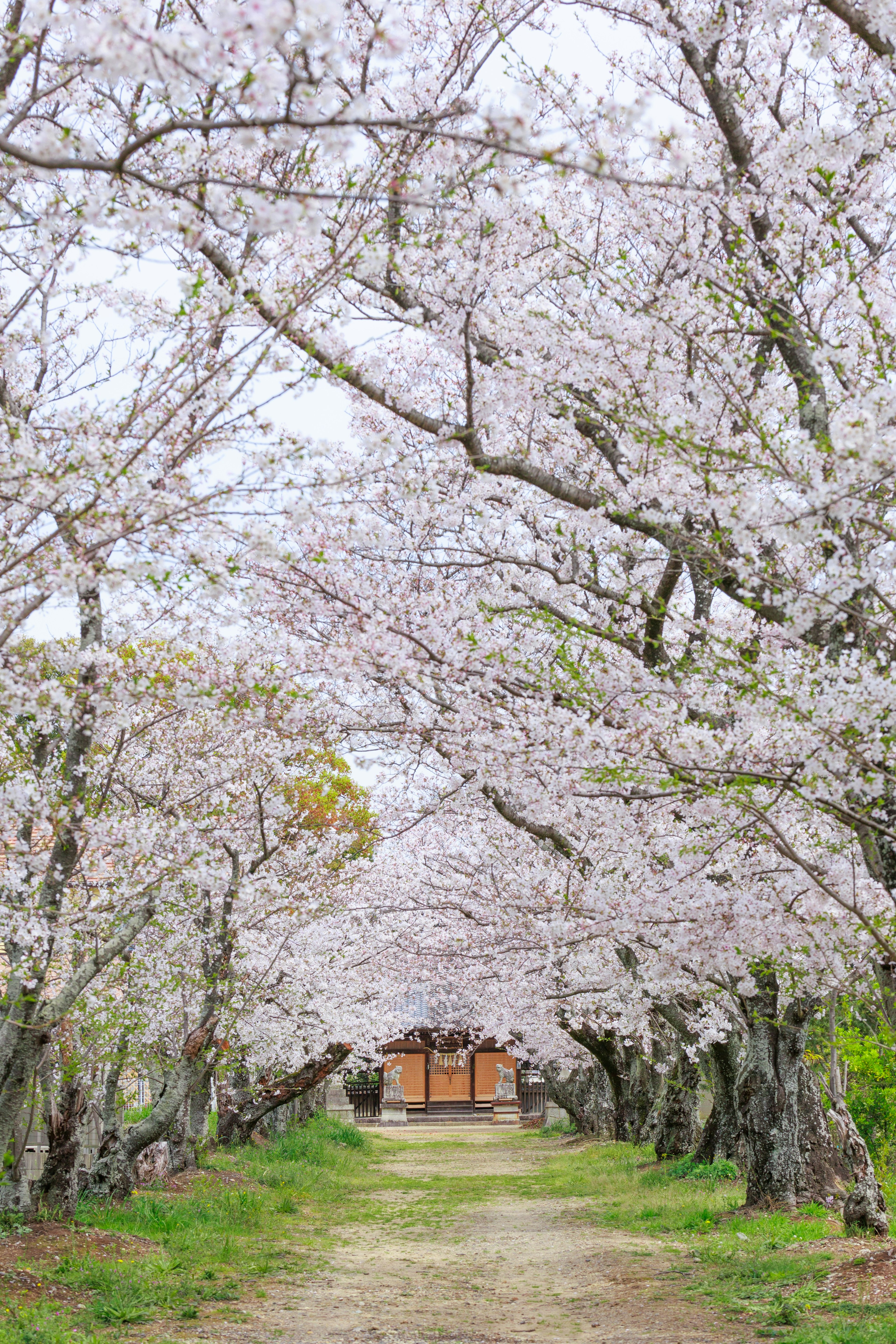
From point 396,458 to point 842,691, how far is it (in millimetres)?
3002

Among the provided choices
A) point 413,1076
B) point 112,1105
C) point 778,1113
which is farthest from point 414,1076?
point 778,1113

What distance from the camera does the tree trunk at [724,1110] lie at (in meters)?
13.7

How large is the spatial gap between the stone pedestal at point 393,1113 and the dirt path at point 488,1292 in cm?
2403

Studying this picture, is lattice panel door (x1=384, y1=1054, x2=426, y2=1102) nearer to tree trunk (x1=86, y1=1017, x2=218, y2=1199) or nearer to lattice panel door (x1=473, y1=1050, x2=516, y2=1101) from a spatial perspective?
lattice panel door (x1=473, y1=1050, x2=516, y2=1101)

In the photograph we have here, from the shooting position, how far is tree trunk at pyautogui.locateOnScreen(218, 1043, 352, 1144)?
62.1ft

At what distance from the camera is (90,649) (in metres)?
6.82

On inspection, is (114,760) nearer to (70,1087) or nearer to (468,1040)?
(70,1087)

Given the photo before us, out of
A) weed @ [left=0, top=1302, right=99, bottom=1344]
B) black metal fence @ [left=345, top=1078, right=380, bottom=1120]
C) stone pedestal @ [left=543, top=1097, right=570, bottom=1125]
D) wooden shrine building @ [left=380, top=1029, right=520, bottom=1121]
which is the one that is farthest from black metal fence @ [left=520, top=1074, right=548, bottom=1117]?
weed @ [left=0, top=1302, right=99, bottom=1344]

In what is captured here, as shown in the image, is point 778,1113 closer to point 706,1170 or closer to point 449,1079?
point 706,1170

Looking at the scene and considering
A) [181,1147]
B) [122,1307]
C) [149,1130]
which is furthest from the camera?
[181,1147]

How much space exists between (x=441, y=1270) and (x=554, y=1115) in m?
24.1

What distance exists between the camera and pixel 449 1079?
133 ft

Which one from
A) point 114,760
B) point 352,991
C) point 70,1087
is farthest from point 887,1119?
point 114,760

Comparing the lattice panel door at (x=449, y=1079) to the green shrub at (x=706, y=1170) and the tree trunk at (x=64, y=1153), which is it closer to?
the green shrub at (x=706, y=1170)
